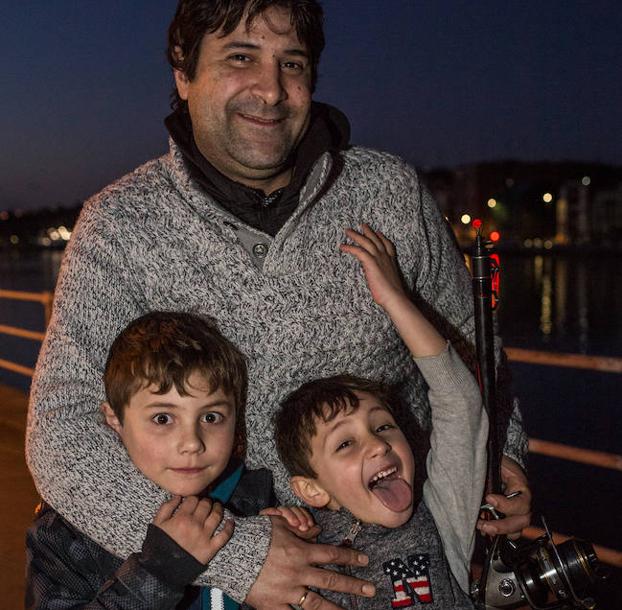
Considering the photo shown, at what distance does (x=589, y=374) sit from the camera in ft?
79.4

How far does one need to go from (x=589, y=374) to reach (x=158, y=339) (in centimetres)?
2409

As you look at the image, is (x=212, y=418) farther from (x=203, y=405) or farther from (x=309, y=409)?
(x=309, y=409)

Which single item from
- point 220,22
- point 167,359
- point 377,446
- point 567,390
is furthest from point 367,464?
point 567,390

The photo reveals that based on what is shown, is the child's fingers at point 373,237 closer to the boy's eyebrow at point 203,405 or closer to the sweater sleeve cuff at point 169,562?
the boy's eyebrow at point 203,405

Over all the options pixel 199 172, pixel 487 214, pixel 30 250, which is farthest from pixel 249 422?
pixel 30 250

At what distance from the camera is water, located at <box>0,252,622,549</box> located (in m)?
13.1

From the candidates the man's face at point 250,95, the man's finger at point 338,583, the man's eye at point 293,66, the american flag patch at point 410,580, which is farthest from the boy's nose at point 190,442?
the man's eye at point 293,66

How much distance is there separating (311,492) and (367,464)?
0.68 feet

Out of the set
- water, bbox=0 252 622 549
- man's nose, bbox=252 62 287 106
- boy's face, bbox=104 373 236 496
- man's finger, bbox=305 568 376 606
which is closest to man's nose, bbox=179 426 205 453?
boy's face, bbox=104 373 236 496

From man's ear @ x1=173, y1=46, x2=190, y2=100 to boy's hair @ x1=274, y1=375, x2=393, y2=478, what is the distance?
877mm

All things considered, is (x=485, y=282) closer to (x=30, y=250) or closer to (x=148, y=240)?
(x=148, y=240)

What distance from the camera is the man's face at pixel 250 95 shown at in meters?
2.06

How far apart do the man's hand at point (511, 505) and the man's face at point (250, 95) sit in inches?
40.2

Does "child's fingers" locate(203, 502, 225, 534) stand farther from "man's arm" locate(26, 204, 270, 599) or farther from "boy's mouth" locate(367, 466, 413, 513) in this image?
"boy's mouth" locate(367, 466, 413, 513)
